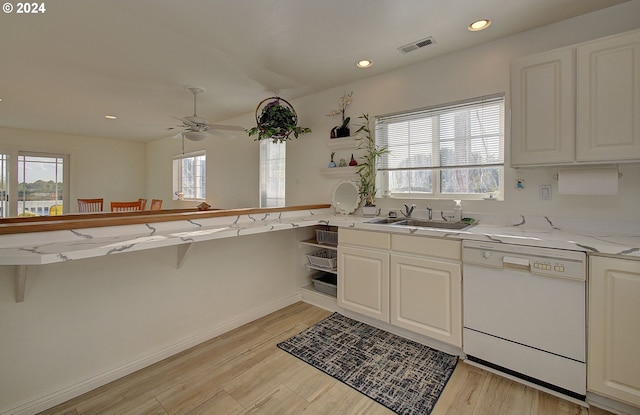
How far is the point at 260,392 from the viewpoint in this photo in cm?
167

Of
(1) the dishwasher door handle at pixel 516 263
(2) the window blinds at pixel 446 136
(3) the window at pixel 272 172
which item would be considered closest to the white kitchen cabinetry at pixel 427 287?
(1) the dishwasher door handle at pixel 516 263

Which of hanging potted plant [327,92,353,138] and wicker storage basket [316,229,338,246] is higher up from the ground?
hanging potted plant [327,92,353,138]

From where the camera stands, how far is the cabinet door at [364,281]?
7.50 ft

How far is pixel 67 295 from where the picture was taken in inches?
63.7

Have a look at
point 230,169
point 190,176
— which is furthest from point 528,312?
point 190,176

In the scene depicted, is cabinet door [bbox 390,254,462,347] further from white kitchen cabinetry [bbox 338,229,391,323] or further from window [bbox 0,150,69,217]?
window [bbox 0,150,69,217]

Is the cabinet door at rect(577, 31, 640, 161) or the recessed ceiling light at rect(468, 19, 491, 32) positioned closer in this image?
the cabinet door at rect(577, 31, 640, 161)

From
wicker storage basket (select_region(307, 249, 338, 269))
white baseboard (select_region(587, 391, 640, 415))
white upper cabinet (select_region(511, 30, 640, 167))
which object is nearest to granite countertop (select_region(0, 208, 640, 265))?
A: white upper cabinet (select_region(511, 30, 640, 167))

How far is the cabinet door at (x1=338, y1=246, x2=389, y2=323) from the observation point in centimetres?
229

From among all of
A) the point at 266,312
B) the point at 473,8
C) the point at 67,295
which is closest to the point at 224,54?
the point at 473,8

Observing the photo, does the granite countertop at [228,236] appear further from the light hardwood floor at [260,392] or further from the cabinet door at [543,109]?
the light hardwood floor at [260,392]

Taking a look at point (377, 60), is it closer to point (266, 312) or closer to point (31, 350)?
point (266, 312)

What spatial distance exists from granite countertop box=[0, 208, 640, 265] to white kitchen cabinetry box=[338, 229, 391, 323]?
111 millimetres

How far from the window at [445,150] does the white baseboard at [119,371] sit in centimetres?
199
